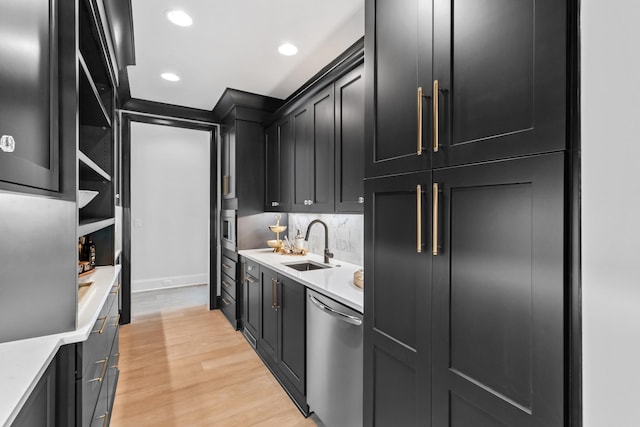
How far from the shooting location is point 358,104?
2.06 metres

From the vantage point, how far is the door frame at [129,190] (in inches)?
135

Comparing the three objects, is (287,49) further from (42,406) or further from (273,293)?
(42,406)

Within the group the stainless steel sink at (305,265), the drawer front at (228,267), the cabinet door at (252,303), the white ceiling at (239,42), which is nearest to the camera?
the white ceiling at (239,42)

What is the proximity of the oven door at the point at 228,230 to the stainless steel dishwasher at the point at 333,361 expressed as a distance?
5.70 ft

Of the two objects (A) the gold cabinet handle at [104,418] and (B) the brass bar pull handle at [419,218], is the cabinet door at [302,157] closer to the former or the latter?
(B) the brass bar pull handle at [419,218]

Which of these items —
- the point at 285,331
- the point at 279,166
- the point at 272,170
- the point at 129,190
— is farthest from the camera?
the point at 129,190

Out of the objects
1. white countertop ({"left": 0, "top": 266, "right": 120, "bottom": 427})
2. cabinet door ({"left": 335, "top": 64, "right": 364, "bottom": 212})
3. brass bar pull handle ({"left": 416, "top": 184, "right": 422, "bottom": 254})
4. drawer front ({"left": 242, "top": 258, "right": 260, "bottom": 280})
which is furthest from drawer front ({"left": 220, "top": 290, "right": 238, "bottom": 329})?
brass bar pull handle ({"left": 416, "top": 184, "right": 422, "bottom": 254})

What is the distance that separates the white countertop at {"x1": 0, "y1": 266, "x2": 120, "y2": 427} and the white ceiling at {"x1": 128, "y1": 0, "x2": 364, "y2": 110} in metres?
1.74

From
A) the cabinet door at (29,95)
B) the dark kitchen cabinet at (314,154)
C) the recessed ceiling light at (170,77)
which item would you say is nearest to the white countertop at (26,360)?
the cabinet door at (29,95)

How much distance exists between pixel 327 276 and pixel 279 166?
4.75ft

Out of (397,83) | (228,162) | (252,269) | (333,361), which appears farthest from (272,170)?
(397,83)

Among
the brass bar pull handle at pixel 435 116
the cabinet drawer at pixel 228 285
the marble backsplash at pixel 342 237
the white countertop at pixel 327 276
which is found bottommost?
the cabinet drawer at pixel 228 285

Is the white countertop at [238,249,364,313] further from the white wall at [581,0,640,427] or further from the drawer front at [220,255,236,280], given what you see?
the white wall at [581,0,640,427]

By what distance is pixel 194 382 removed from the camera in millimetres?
2322
